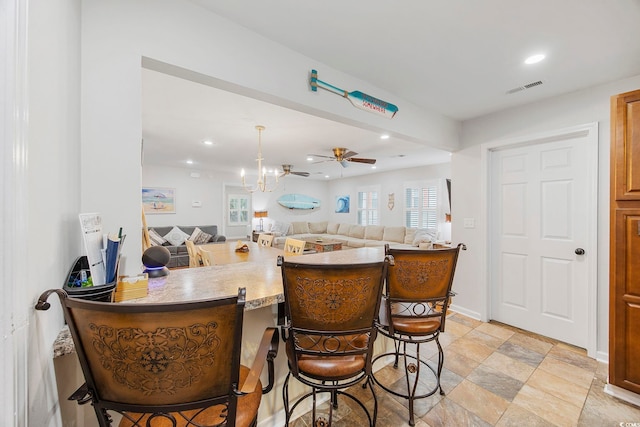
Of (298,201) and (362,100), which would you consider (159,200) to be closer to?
(298,201)

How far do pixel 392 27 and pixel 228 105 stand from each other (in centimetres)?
185

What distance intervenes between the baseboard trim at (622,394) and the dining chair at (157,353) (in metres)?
2.63

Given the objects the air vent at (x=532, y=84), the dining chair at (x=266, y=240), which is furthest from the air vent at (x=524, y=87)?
the dining chair at (x=266, y=240)

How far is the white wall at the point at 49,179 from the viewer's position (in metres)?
0.68

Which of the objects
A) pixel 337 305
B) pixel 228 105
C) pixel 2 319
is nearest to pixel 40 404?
pixel 2 319

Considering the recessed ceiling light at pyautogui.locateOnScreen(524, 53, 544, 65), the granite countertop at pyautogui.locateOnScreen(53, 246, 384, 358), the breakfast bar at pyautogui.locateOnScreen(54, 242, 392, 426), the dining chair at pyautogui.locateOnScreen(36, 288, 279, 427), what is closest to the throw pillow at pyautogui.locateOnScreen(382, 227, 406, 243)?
the recessed ceiling light at pyautogui.locateOnScreen(524, 53, 544, 65)

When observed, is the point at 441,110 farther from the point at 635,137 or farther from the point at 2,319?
the point at 2,319

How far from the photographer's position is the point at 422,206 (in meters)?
6.48

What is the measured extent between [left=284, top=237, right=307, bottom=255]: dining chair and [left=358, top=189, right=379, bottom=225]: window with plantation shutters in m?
4.84

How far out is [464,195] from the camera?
10.6 ft

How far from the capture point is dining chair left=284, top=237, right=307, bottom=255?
314 centimetres

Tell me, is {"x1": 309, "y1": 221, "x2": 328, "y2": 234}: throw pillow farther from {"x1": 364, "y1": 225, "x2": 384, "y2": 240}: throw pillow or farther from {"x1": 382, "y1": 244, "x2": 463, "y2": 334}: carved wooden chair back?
{"x1": 382, "y1": 244, "x2": 463, "y2": 334}: carved wooden chair back

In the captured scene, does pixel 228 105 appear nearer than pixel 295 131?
Yes

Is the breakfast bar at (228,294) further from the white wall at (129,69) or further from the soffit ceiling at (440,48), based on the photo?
the soffit ceiling at (440,48)
